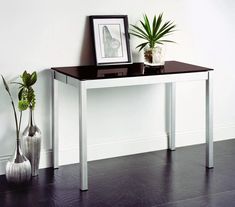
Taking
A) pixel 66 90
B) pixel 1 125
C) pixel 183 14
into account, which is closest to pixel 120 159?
pixel 66 90

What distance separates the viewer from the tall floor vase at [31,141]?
354 cm

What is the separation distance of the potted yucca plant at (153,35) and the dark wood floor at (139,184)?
2.68 feet

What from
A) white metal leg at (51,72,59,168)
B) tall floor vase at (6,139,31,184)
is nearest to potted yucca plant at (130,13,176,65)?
white metal leg at (51,72,59,168)

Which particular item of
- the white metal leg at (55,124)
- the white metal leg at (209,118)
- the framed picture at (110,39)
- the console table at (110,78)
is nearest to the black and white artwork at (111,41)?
the framed picture at (110,39)

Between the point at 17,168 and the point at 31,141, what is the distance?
0.72 ft

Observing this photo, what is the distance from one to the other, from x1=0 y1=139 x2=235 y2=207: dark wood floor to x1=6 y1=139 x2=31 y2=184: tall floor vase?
6 cm

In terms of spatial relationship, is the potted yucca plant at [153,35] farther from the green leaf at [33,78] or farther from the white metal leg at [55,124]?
the green leaf at [33,78]

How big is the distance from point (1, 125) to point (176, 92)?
1.53m

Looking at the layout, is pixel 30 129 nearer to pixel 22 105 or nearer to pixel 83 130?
pixel 22 105

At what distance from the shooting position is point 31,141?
354 centimetres

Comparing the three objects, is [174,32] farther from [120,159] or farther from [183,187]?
[183,187]

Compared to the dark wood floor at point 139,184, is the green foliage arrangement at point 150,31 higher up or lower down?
higher up

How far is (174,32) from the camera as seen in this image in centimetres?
419

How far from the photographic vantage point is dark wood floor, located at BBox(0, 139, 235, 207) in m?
3.16
